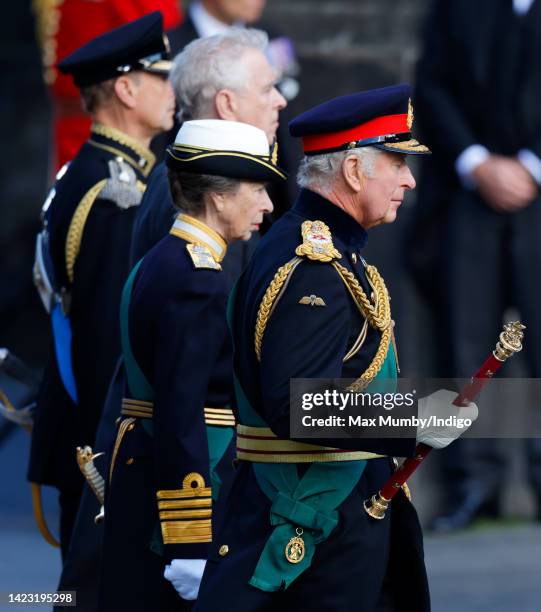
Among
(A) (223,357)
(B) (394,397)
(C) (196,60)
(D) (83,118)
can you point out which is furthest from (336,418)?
(D) (83,118)

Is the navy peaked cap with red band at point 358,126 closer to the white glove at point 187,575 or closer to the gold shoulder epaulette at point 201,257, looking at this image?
the gold shoulder epaulette at point 201,257

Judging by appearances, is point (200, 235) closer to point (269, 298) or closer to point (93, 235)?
point (269, 298)

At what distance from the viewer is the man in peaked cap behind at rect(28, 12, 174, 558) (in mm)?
5828

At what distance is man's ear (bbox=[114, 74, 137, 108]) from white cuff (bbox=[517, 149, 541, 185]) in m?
2.17

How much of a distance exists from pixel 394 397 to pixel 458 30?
3.75 meters

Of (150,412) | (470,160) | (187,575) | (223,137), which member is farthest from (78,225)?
(470,160)

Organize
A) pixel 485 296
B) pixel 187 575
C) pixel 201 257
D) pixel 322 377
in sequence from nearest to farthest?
pixel 322 377 < pixel 187 575 < pixel 201 257 < pixel 485 296

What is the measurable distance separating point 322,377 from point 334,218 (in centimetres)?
44

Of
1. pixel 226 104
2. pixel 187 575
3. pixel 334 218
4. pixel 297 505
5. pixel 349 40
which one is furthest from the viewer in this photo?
pixel 349 40

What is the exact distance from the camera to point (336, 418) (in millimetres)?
4234

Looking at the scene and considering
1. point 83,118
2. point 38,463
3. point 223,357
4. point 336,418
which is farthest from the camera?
point 83,118

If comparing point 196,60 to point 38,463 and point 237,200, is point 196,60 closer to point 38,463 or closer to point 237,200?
point 237,200

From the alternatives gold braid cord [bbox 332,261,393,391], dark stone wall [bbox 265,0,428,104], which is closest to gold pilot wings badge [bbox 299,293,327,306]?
gold braid cord [bbox 332,261,393,391]

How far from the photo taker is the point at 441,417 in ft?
13.9
